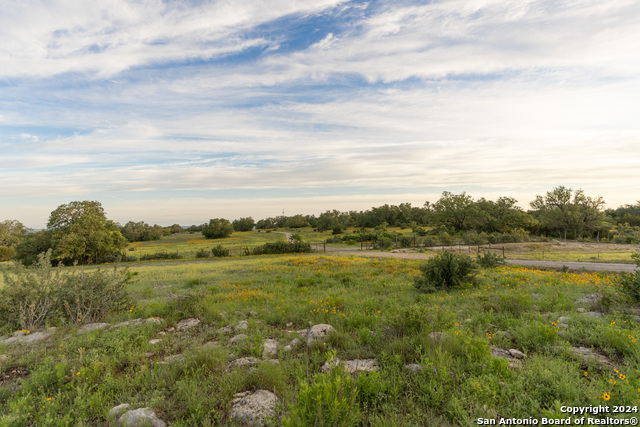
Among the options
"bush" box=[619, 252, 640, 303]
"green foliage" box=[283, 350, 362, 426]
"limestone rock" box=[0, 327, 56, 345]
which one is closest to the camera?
"green foliage" box=[283, 350, 362, 426]

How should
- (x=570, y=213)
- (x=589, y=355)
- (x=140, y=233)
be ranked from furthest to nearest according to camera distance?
(x=140, y=233) → (x=570, y=213) → (x=589, y=355)

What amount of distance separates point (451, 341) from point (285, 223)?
370 ft

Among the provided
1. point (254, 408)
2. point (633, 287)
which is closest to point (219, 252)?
point (254, 408)

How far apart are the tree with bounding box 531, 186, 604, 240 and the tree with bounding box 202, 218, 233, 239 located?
75225 millimetres

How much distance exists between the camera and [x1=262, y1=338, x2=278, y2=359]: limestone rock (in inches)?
203

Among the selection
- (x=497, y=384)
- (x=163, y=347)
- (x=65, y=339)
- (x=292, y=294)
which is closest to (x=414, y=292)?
(x=292, y=294)

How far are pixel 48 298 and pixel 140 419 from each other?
253 inches

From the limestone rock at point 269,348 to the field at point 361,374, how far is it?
4.4 inches

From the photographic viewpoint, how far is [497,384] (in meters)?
3.63

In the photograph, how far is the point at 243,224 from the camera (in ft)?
348

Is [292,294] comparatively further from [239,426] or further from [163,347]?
[239,426]

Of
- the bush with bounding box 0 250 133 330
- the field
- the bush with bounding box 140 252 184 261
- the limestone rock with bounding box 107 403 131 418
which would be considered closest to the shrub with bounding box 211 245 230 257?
the bush with bounding box 140 252 184 261

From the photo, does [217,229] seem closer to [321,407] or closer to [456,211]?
[456,211]

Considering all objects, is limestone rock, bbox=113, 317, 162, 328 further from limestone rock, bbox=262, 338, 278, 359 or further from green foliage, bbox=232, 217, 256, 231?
green foliage, bbox=232, 217, 256, 231
